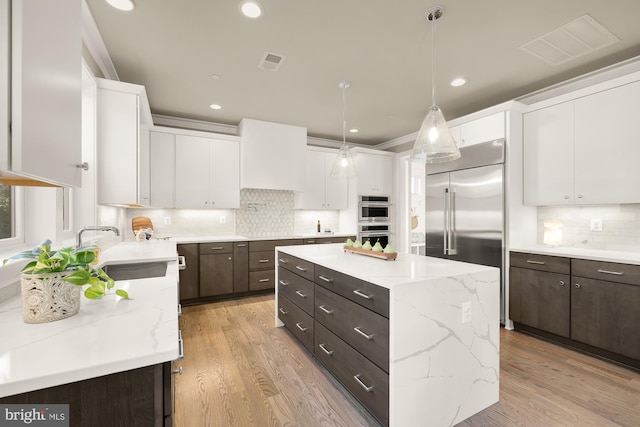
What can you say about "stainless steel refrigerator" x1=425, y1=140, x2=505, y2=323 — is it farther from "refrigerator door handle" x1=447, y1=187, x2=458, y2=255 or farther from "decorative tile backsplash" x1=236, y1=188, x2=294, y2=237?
"decorative tile backsplash" x1=236, y1=188, x2=294, y2=237

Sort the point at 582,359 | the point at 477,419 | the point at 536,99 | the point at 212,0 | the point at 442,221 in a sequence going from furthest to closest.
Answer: the point at 442,221, the point at 536,99, the point at 582,359, the point at 212,0, the point at 477,419

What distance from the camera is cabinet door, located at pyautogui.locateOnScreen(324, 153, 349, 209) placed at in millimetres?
5223

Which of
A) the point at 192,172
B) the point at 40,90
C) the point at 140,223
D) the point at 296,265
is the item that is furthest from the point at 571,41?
the point at 140,223

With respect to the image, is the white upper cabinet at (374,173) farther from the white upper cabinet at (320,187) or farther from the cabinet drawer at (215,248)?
the cabinet drawer at (215,248)

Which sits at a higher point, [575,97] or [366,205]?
[575,97]

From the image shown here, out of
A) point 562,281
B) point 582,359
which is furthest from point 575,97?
point 582,359

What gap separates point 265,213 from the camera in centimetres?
496

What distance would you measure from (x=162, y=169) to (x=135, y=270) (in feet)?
6.84

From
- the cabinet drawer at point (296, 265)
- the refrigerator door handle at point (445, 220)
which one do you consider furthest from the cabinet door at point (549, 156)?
the cabinet drawer at point (296, 265)

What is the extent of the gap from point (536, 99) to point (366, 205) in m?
2.78

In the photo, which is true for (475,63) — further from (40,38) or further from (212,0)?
(40,38)

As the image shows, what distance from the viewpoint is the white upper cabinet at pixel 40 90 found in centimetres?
73

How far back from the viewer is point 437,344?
162 cm

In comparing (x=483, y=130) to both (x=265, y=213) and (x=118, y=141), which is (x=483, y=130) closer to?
(x=265, y=213)
